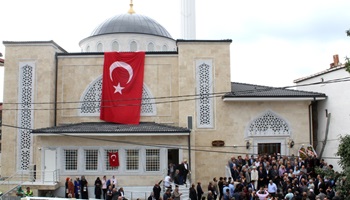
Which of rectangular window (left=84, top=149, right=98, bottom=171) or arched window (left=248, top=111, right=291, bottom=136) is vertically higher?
arched window (left=248, top=111, right=291, bottom=136)

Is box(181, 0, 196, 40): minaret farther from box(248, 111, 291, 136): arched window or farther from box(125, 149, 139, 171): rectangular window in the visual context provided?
box(125, 149, 139, 171): rectangular window

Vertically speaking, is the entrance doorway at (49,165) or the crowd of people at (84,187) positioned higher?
the entrance doorway at (49,165)

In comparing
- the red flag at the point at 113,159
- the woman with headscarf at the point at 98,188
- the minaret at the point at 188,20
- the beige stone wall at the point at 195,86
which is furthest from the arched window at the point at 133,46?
the woman with headscarf at the point at 98,188

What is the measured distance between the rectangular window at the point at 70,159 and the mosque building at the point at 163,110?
5 centimetres

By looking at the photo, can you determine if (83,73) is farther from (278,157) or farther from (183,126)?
(278,157)

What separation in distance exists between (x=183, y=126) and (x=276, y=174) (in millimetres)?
5857

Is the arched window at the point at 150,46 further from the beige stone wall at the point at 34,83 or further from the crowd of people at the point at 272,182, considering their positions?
the crowd of people at the point at 272,182

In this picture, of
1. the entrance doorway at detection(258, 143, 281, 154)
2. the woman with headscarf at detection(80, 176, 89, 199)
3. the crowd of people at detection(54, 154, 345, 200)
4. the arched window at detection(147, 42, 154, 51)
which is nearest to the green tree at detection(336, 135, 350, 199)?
the crowd of people at detection(54, 154, 345, 200)

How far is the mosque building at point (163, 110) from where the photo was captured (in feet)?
71.7

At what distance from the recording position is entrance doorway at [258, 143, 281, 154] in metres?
23.5

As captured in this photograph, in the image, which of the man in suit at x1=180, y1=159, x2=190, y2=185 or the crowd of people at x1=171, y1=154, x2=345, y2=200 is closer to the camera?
the crowd of people at x1=171, y1=154, x2=345, y2=200

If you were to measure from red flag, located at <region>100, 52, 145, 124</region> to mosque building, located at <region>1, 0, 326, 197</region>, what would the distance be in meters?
0.46

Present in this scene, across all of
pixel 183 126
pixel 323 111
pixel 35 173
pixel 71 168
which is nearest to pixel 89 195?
pixel 71 168

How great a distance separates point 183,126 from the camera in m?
23.1
